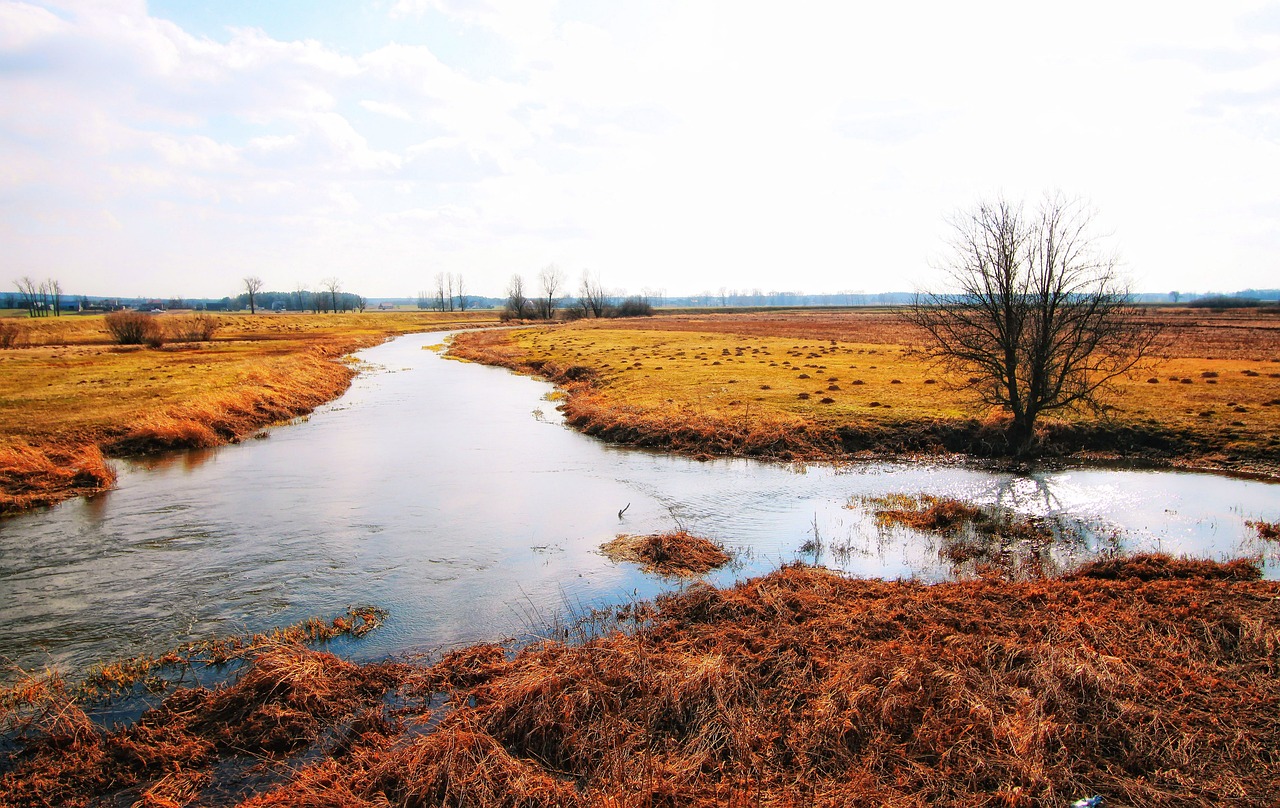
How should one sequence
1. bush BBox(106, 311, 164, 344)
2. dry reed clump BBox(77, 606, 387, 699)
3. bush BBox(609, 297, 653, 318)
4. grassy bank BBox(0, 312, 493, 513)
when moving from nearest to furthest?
dry reed clump BBox(77, 606, 387, 699) → grassy bank BBox(0, 312, 493, 513) → bush BBox(106, 311, 164, 344) → bush BBox(609, 297, 653, 318)

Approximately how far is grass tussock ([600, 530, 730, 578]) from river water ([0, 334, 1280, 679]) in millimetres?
480

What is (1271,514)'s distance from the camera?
17484mm

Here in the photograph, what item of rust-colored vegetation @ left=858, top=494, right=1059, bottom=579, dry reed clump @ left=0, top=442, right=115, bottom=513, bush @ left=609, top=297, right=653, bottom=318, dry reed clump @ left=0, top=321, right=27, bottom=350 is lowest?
rust-colored vegetation @ left=858, top=494, right=1059, bottom=579

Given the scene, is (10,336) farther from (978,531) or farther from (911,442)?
(978,531)

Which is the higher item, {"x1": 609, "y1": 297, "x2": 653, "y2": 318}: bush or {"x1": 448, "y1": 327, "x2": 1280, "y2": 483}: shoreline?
{"x1": 609, "y1": 297, "x2": 653, "y2": 318}: bush

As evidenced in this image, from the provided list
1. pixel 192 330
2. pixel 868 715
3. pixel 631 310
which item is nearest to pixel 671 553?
pixel 868 715

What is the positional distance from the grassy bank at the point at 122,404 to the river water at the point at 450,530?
1.58 meters

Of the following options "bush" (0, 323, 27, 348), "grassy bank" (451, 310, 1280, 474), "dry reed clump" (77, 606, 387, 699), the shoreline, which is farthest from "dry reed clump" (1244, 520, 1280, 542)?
"bush" (0, 323, 27, 348)

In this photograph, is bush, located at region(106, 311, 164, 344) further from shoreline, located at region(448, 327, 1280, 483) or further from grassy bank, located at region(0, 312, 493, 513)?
shoreline, located at region(448, 327, 1280, 483)

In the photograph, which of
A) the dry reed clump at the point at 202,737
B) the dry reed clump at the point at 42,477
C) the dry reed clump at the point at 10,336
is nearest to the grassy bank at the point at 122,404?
the dry reed clump at the point at 42,477

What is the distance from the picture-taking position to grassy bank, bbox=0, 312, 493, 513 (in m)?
20.8

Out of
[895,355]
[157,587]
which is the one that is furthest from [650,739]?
[895,355]

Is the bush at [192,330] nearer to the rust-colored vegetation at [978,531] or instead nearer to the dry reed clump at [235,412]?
the dry reed clump at [235,412]

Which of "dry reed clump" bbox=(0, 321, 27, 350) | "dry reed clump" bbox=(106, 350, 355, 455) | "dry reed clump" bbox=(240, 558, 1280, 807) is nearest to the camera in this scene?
"dry reed clump" bbox=(240, 558, 1280, 807)
